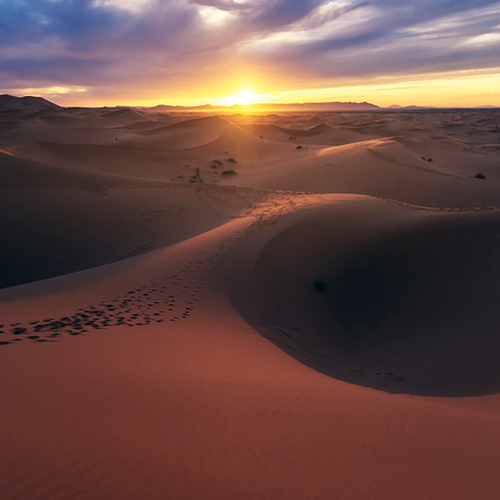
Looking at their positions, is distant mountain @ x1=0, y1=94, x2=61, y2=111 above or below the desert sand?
above

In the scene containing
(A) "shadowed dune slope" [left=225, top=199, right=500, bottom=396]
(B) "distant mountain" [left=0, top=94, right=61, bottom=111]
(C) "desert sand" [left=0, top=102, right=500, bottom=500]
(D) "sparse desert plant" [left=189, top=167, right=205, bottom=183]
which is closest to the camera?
(C) "desert sand" [left=0, top=102, right=500, bottom=500]

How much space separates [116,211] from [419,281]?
11262 mm

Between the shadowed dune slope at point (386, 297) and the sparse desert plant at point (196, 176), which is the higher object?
the sparse desert plant at point (196, 176)

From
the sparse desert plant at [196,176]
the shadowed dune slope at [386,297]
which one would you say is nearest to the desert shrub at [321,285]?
the shadowed dune slope at [386,297]

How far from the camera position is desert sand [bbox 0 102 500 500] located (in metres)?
2.88

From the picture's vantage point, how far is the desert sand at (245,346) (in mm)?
2877

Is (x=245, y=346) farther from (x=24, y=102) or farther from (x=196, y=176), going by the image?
(x=24, y=102)

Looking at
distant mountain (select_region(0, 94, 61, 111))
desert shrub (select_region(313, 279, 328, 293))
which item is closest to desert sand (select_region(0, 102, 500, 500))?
desert shrub (select_region(313, 279, 328, 293))

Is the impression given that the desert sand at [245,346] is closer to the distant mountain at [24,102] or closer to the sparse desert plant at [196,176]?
the sparse desert plant at [196,176]

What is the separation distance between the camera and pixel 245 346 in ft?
19.9

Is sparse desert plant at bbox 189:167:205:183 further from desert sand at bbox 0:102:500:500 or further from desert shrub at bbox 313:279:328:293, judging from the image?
desert shrub at bbox 313:279:328:293

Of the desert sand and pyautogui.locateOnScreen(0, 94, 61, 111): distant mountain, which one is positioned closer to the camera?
the desert sand

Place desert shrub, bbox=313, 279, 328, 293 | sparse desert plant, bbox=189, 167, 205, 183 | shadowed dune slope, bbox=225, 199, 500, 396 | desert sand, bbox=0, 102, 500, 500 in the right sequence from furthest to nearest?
sparse desert plant, bbox=189, 167, 205, 183 < desert shrub, bbox=313, 279, 328, 293 < shadowed dune slope, bbox=225, 199, 500, 396 < desert sand, bbox=0, 102, 500, 500

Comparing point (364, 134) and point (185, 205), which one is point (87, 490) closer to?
point (185, 205)
